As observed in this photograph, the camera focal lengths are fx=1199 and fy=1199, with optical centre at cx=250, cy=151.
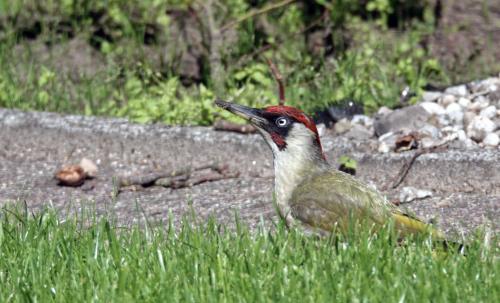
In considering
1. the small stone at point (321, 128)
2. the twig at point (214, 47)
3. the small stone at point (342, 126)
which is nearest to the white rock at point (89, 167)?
the twig at point (214, 47)

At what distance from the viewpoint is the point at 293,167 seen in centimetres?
545

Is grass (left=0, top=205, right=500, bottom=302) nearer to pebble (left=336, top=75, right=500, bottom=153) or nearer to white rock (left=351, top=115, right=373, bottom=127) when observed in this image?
pebble (left=336, top=75, right=500, bottom=153)

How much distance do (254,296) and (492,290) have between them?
833 mm

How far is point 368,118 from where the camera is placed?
7.37 m

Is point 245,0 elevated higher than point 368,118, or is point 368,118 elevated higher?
point 245,0

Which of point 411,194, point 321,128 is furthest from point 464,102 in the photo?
point 411,194

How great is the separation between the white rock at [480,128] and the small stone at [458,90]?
60cm

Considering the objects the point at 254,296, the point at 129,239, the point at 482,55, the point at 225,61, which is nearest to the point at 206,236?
the point at 129,239

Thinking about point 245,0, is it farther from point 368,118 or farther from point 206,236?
point 206,236

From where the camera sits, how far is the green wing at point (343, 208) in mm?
5078

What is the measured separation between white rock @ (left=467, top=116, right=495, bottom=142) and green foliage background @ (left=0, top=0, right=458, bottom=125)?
0.74 m

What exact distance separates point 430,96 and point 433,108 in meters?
0.26

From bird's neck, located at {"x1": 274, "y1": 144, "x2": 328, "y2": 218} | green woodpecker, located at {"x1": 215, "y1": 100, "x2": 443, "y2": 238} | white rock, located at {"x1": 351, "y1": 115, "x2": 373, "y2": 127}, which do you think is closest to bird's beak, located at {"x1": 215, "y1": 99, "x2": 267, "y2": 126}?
green woodpecker, located at {"x1": 215, "y1": 100, "x2": 443, "y2": 238}

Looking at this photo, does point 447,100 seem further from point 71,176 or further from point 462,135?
point 71,176
